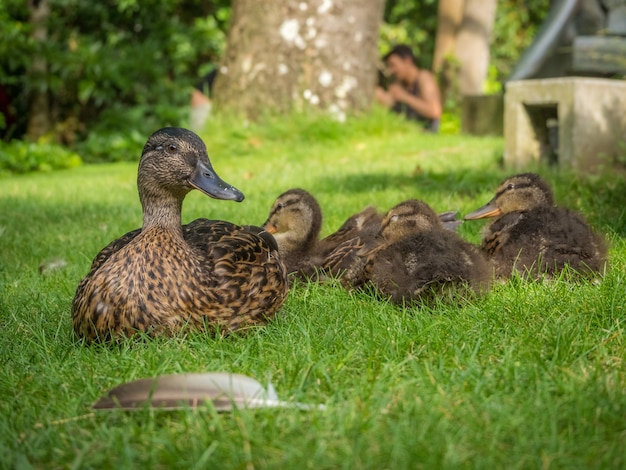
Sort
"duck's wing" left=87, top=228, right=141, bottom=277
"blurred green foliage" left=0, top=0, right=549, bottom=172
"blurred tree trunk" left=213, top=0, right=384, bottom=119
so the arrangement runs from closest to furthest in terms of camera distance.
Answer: "duck's wing" left=87, top=228, right=141, bottom=277 → "blurred tree trunk" left=213, top=0, right=384, bottom=119 → "blurred green foliage" left=0, top=0, right=549, bottom=172

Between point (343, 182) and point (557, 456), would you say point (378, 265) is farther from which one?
point (343, 182)

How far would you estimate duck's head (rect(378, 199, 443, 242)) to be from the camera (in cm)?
434

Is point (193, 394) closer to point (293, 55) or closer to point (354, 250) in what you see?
point (354, 250)

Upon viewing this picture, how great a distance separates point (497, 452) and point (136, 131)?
12.6 m

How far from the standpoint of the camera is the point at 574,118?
6918 millimetres

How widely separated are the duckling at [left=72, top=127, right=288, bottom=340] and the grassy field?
0.09 m

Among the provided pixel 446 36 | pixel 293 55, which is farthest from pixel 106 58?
pixel 446 36

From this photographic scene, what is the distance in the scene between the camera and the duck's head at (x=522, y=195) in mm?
4590

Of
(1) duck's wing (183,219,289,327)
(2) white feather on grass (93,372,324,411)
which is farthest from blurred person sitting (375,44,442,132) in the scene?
(2) white feather on grass (93,372,324,411)

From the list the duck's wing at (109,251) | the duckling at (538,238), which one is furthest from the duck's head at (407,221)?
the duck's wing at (109,251)

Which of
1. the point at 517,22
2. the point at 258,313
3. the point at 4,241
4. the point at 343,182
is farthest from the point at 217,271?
the point at 517,22

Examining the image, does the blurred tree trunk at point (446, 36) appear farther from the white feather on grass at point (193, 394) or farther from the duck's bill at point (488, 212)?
the white feather on grass at point (193, 394)

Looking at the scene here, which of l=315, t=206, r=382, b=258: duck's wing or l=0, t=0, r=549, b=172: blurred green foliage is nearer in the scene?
l=315, t=206, r=382, b=258: duck's wing

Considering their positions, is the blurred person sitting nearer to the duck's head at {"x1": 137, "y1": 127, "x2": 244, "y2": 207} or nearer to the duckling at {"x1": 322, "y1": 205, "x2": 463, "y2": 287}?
the duckling at {"x1": 322, "y1": 205, "x2": 463, "y2": 287}
